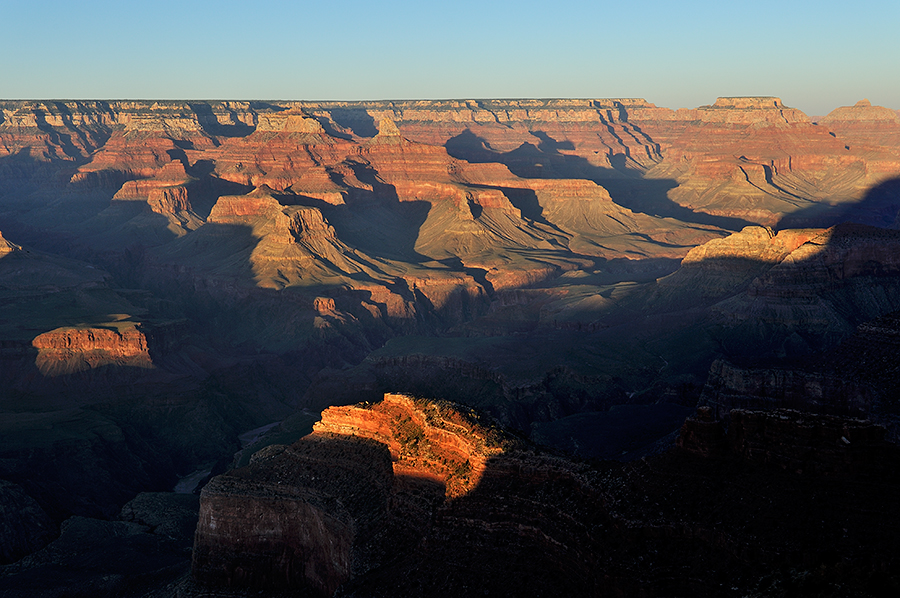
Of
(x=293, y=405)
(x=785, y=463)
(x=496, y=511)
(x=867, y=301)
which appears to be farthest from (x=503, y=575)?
(x=293, y=405)

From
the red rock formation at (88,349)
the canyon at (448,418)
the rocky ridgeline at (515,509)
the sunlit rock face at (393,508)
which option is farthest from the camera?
the red rock formation at (88,349)

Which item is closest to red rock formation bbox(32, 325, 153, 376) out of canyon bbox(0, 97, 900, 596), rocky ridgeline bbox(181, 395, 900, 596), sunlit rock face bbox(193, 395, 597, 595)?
canyon bbox(0, 97, 900, 596)

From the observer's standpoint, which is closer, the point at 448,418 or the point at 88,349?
the point at 448,418

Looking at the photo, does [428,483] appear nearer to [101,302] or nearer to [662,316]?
[662,316]

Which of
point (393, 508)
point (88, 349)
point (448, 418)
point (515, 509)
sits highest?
point (448, 418)

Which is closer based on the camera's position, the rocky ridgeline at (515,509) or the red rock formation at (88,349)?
the rocky ridgeline at (515,509)

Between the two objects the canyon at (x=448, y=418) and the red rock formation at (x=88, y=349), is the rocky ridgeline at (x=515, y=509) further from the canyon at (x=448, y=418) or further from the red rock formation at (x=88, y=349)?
the red rock formation at (x=88, y=349)

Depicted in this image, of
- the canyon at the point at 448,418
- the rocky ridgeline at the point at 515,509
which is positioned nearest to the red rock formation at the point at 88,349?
the canyon at the point at 448,418

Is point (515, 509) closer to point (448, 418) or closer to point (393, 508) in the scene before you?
point (448, 418)

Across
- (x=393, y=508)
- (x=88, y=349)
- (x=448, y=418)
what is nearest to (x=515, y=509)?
(x=448, y=418)

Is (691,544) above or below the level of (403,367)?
above

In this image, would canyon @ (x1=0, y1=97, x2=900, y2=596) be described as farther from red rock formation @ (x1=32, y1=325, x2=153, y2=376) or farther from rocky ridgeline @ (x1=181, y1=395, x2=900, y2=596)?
red rock formation @ (x1=32, y1=325, x2=153, y2=376)
